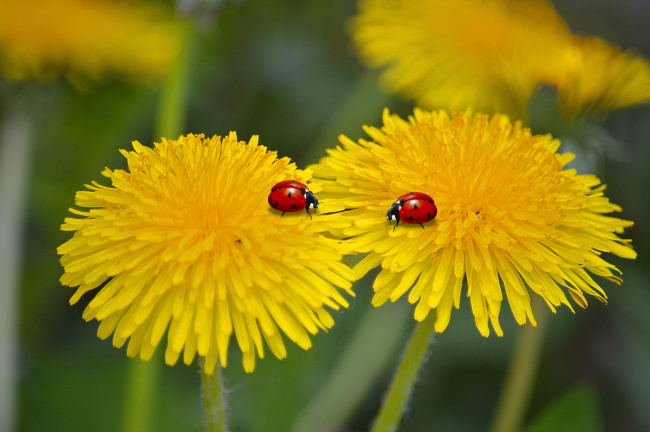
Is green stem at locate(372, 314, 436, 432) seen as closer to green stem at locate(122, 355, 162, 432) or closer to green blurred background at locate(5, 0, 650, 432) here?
green blurred background at locate(5, 0, 650, 432)

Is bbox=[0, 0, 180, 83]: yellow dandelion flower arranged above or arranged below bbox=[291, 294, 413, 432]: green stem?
above

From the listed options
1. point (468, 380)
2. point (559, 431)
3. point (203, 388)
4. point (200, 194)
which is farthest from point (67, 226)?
point (468, 380)

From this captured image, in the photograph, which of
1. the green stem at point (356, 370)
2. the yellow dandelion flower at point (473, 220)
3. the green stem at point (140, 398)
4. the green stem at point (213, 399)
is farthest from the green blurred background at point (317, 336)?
the green stem at point (213, 399)

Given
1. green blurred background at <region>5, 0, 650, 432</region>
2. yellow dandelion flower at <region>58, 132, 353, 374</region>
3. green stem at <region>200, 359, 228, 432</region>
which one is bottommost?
green stem at <region>200, 359, 228, 432</region>

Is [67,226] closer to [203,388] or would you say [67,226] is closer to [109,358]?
[203,388]

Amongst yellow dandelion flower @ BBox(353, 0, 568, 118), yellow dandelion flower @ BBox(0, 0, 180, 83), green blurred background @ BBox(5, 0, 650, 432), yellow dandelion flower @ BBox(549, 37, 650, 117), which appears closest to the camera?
yellow dandelion flower @ BBox(549, 37, 650, 117)

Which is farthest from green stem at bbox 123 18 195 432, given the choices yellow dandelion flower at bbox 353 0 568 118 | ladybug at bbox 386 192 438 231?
yellow dandelion flower at bbox 353 0 568 118
